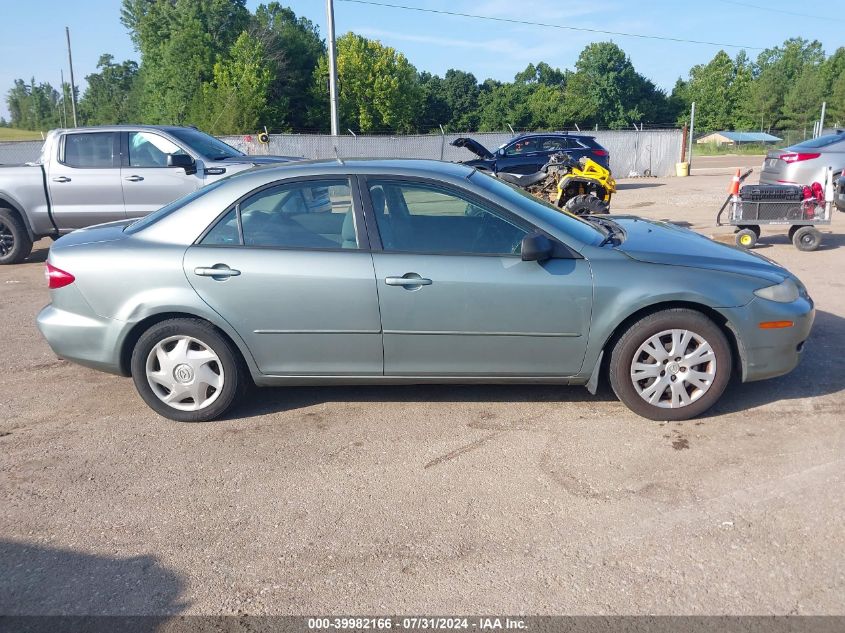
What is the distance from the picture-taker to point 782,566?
3.10 meters

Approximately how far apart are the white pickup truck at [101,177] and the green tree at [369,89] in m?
55.5

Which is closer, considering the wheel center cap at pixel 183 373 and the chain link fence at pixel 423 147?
the wheel center cap at pixel 183 373

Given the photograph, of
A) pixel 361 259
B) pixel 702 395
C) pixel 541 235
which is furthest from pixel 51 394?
pixel 702 395

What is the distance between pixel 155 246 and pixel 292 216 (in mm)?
889

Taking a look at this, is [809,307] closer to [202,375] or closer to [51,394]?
[202,375]

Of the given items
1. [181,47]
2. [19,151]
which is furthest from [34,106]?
[19,151]

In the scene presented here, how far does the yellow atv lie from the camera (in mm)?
11219

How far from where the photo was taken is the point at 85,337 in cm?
471

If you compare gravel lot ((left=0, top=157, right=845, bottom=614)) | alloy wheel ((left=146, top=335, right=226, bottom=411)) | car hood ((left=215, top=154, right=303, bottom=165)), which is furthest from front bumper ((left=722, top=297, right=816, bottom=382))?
car hood ((left=215, top=154, right=303, bottom=165))

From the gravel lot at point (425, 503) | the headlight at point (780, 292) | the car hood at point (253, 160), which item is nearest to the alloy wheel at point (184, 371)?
the gravel lot at point (425, 503)

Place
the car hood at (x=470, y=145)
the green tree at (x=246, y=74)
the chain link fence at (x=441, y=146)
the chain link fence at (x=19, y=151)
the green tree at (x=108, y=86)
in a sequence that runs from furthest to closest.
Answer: the green tree at (x=108, y=86) < the green tree at (x=246, y=74) < the chain link fence at (x=19, y=151) < the chain link fence at (x=441, y=146) < the car hood at (x=470, y=145)

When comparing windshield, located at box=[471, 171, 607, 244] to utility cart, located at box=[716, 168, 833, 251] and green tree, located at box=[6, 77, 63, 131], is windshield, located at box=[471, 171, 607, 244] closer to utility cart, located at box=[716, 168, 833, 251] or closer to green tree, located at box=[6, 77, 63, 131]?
utility cart, located at box=[716, 168, 833, 251]

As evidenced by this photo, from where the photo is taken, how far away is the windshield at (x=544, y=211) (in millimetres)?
4660

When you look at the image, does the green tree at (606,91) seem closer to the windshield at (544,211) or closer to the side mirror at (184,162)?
the side mirror at (184,162)
